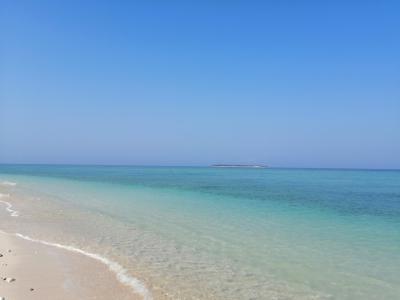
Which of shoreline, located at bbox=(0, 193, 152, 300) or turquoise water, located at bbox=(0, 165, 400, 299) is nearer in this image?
shoreline, located at bbox=(0, 193, 152, 300)

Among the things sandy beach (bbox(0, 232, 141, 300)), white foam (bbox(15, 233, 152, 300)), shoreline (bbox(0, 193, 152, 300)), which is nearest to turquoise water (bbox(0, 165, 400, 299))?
white foam (bbox(15, 233, 152, 300))

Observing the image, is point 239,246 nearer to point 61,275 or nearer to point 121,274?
point 121,274

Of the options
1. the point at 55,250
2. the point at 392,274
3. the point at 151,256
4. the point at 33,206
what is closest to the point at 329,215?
the point at 392,274

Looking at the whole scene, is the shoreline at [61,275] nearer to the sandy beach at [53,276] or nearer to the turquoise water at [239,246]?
the sandy beach at [53,276]

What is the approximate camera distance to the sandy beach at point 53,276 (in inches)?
263

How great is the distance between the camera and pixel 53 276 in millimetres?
7723

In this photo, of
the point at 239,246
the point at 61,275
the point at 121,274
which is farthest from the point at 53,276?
the point at 239,246

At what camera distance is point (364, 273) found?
8.81 m

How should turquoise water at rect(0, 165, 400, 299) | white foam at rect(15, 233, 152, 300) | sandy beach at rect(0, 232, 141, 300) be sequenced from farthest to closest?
turquoise water at rect(0, 165, 400, 299) < white foam at rect(15, 233, 152, 300) < sandy beach at rect(0, 232, 141, 300)

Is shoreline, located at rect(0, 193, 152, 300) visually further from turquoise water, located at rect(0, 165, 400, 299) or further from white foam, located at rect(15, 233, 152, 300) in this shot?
turquoise water, located at rect(0, 165, 400, 299)

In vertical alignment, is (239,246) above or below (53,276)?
below

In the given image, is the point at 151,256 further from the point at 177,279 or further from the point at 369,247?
the point at 369,247

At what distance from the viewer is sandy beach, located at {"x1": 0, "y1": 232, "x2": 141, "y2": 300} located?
6.67 m

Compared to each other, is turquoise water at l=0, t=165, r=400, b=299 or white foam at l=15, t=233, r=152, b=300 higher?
white foam at l=15, t=233, r=152, b=300
